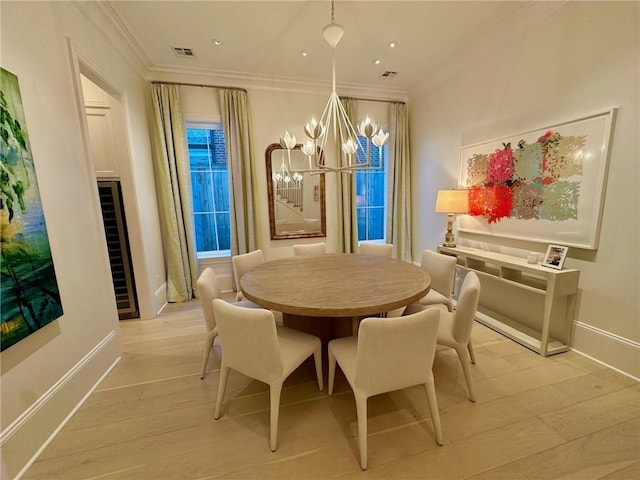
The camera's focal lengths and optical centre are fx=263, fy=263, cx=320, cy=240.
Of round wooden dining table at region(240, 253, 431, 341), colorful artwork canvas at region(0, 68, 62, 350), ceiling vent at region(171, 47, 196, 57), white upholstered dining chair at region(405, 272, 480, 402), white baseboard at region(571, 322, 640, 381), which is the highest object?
ceiling vent at region(171, 47, 196, 57)

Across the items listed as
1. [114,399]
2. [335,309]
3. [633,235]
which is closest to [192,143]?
[114,399]

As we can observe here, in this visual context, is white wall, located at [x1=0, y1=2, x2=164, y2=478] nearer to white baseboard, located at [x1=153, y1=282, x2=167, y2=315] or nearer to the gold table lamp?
white baseboard, located at [x1=153, y1=282, x2=167, y2=315]

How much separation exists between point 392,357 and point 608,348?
2080 millimetres

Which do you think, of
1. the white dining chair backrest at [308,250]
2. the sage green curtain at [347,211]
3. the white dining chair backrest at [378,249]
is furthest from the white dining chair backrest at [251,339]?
the sage green curtain at [347,211]

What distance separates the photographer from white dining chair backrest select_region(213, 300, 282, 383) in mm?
1338

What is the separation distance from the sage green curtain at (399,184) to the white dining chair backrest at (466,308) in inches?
104

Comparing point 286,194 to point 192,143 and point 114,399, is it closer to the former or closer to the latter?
point 192,143

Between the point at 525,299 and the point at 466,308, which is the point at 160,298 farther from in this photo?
the point at 525,299

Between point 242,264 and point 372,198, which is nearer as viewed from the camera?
point 242,264

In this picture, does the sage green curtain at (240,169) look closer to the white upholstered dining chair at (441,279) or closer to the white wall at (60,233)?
the white wall at (60,233)

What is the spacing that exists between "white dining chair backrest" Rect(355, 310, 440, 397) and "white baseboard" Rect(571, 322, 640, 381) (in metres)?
1.80

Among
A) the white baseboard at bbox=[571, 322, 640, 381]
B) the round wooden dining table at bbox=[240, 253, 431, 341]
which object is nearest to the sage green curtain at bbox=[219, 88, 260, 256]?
the round wooden dining table at bbox=[240, 253, 431, 341]

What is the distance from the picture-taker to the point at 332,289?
69.5 inches

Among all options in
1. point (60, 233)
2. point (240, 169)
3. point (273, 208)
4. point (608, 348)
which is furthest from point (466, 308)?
point (240, 169)
